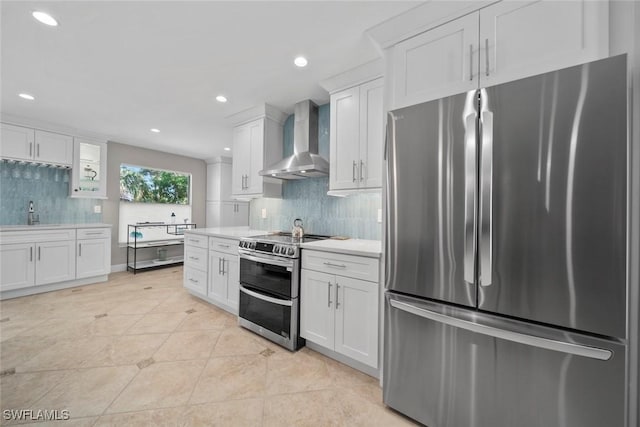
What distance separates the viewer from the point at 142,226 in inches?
200

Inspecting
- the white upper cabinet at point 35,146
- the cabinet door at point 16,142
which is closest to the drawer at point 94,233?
the white upper cabinet at point 35,146

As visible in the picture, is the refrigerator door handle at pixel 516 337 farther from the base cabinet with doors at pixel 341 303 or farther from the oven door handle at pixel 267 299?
the oven door handle at pixel 267 299

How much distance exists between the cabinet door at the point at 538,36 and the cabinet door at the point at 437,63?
0.06 metres

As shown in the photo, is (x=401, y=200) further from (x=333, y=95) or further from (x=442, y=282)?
(x=333, y=95)

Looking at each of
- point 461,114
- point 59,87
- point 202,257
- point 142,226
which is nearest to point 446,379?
point 461,114

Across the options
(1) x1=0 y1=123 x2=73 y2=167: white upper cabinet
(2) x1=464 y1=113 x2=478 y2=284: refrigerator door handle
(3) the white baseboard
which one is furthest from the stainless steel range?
(3) the white baseboard

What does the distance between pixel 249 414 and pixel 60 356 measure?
1.80 m

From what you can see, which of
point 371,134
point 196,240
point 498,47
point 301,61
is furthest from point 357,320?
point 196,240

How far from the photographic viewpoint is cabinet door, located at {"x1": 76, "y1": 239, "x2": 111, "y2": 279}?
3908mm

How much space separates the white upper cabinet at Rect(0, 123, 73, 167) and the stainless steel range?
146 inches

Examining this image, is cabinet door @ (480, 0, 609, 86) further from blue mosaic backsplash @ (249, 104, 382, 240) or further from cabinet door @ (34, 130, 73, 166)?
cabinet door @ (34, 130, 73, 166)

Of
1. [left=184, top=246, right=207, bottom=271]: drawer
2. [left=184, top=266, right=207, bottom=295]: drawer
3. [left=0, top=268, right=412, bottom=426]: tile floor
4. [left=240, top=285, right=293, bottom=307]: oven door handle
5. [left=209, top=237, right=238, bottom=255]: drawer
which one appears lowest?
[left=0, top=268, right=412, bottom=426]: tile floor

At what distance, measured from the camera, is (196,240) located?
332 centimetres

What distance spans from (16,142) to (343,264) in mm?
4950
